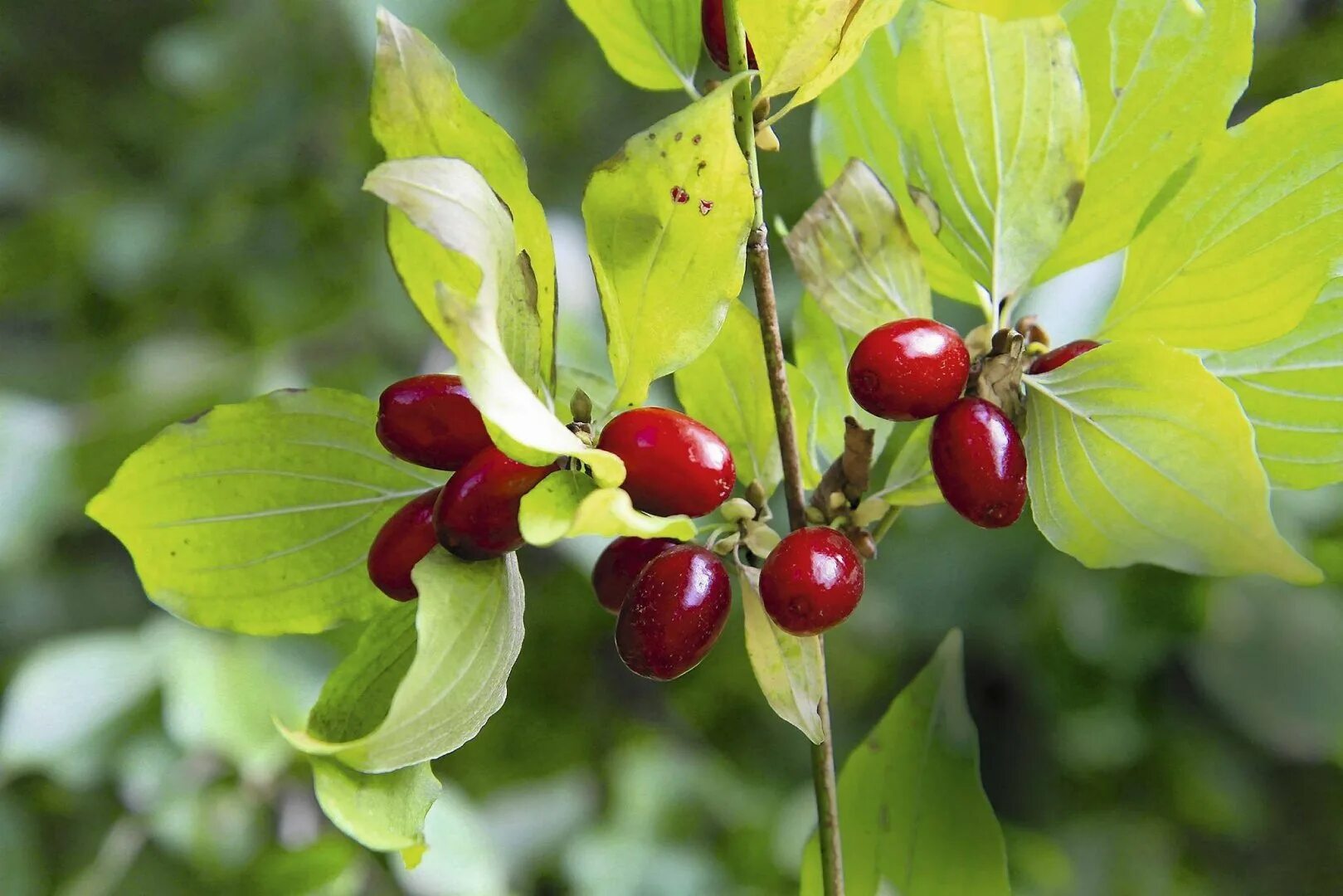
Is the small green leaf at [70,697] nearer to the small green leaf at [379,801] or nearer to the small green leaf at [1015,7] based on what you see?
the small green leaf at [379,801]

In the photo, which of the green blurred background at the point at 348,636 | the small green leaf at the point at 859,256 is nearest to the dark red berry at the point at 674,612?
the small green leaf at the point at 859,256

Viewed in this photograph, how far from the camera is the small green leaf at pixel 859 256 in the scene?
40cm

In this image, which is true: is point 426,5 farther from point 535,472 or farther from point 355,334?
point 535,472

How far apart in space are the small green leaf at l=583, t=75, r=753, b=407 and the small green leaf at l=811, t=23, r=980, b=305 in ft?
0.41

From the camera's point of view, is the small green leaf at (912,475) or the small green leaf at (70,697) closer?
the small green leaf at (912,475)

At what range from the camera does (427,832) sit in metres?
0.78

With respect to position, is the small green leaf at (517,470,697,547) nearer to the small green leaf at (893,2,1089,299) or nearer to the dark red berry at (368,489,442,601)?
the dark red berry at (368,489,442,601)

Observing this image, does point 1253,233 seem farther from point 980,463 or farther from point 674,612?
point 674,612

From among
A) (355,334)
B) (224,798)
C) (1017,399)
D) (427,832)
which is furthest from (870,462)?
(355,334)

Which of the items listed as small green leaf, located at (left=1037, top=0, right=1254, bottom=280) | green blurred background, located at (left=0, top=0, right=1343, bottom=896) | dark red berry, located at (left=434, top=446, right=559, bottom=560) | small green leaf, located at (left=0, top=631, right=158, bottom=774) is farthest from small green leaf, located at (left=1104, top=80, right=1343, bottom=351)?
small green leaf, located at (left=0, top=631, right=158, bottom=774)

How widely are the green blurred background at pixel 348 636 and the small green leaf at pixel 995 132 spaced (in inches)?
18.5

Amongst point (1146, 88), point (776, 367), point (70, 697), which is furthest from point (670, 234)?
point (70, 697)

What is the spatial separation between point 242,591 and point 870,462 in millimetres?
253

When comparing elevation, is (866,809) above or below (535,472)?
below
